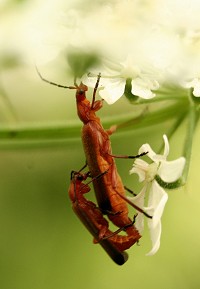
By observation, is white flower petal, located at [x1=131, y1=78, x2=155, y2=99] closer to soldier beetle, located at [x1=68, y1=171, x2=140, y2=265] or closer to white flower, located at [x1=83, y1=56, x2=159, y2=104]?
white flower, located at [x1=83, y1=56, x2=159, y2=104]

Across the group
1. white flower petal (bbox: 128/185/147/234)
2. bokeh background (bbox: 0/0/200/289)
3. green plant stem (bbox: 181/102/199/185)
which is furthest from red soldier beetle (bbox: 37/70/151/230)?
bokeh background (bbox: 0/0/200/289)

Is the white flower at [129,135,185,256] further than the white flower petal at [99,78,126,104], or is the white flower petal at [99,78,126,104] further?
the white flower petal at [99,78,126,104]

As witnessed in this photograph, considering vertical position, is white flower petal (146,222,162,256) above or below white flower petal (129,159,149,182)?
below

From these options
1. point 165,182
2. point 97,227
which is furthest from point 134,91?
point 97,227

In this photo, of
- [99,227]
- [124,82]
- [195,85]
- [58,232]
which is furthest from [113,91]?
[58,232]

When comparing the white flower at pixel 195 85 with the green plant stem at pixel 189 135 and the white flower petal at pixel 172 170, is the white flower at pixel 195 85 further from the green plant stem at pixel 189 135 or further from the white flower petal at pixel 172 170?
the white flower petal at pixel 172 170

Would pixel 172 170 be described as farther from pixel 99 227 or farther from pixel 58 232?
pixel 58 232

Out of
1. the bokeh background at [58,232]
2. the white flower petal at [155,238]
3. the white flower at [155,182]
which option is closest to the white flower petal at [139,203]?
the white flower at [155,182]
